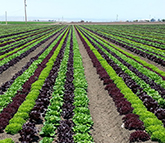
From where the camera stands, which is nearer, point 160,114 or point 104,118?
point 160,114

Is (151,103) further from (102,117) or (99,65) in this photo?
(99,65)

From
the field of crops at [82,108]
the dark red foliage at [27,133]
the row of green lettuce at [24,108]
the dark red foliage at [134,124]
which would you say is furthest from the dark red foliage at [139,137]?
the row of green lettuce at [24,108]

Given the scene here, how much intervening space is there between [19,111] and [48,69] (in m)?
8.27

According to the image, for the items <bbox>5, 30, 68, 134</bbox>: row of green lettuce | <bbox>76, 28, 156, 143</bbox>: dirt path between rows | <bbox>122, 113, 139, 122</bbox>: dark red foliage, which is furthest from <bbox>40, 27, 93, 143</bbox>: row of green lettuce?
<bbox>122, 113, 139, 122</bbox>: dark red foliage

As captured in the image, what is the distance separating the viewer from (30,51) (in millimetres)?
28922

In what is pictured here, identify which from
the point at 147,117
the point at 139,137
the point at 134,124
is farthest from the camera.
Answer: the point at 147,117

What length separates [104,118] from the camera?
10539 mm

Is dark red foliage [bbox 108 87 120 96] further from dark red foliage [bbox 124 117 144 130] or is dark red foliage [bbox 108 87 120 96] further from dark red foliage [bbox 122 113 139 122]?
dark red foliage [bbox 124 117 144 130]

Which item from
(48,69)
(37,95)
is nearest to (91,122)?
(37,95)

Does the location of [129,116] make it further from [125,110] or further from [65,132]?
[65,132]

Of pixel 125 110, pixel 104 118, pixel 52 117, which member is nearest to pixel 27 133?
pixel 52 117

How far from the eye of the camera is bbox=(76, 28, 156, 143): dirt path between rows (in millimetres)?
8766

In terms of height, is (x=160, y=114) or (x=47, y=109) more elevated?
(x=160, y=114)

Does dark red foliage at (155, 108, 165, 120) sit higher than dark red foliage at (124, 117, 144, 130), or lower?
higher
